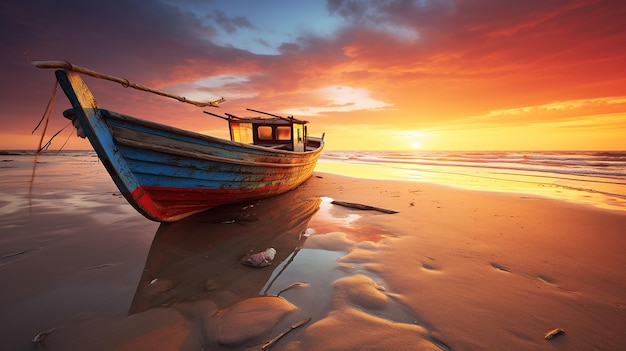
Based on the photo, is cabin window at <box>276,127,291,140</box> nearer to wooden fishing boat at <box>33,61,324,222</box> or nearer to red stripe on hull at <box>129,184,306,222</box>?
wooden fishing boat at <box>33,61,324,222</box>

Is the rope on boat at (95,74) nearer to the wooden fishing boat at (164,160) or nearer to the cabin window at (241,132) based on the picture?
the wooden fishing boat at (164,160)

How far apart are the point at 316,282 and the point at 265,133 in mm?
8263

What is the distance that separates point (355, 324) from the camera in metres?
2.14

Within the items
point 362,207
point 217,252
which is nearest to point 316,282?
point 217,252

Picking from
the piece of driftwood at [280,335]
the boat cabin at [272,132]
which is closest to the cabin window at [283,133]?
the boat cabin at [272,132]

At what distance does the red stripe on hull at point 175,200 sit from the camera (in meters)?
4.14

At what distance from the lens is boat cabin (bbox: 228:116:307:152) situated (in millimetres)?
9727

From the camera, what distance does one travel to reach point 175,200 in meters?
4.70

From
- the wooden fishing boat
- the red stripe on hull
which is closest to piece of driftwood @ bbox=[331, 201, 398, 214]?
the wooden fishing boat

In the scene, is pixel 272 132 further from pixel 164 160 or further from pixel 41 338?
pixel 41 338

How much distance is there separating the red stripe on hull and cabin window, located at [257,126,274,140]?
4527 millimetres

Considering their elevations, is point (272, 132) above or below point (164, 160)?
above

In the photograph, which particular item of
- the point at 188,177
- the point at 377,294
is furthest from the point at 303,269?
the point at 188,177

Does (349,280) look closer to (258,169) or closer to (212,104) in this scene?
(258,169)
